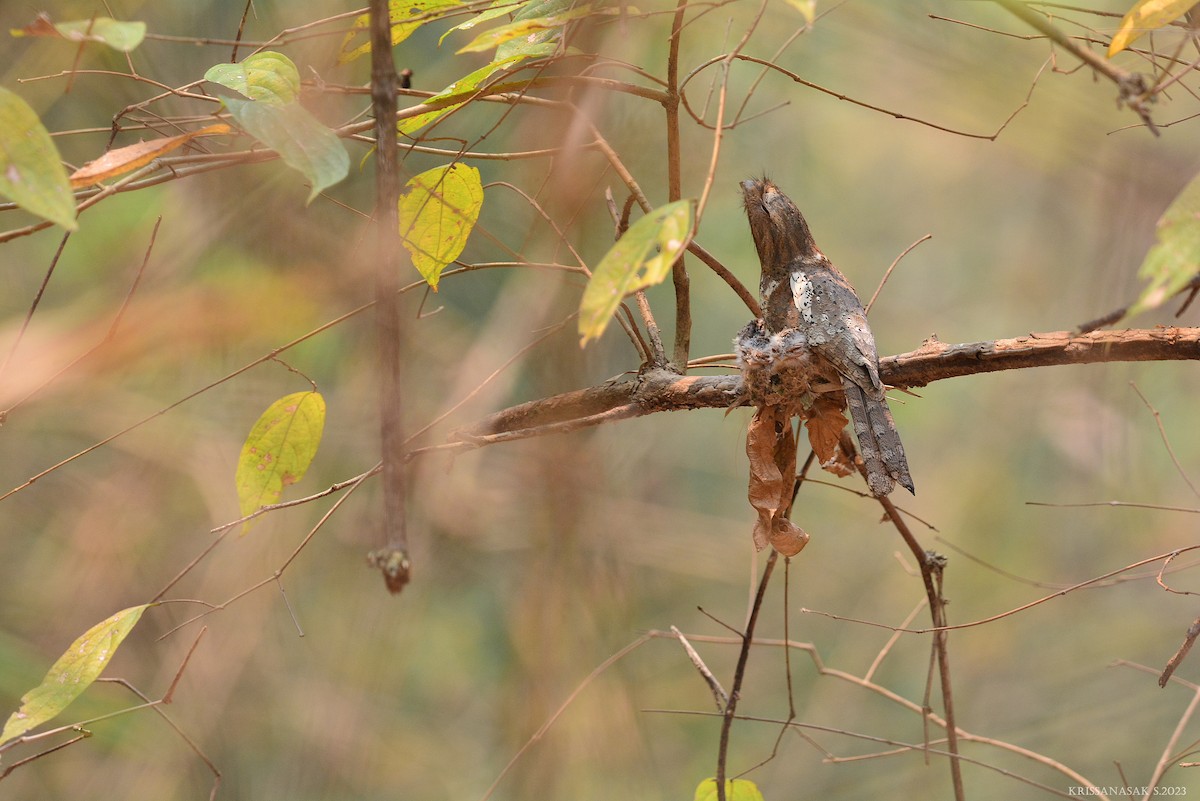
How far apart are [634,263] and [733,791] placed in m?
1.00

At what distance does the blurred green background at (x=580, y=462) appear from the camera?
9.91 feet

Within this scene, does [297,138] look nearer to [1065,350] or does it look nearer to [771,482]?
[771,482]

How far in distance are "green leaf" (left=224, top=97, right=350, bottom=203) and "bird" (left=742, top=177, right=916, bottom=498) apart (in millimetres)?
698

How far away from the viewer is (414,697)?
14.6 ft

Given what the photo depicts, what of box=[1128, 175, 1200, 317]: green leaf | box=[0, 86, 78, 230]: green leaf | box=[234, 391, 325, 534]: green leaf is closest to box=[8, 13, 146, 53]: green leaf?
box=[0, 86, 78, 230]: green leaf

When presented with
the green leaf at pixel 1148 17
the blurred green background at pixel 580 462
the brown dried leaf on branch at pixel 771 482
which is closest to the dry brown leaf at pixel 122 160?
the brown dried leaf on branch at pixel 771 482

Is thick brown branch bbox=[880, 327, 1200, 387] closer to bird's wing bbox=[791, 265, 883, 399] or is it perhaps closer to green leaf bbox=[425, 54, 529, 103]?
bird's wing bbox=[791, 265, 883, 399]

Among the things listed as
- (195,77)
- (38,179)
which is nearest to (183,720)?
(195,77)

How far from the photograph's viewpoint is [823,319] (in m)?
1.35

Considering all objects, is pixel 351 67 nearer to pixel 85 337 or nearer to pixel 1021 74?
pixel 85 337

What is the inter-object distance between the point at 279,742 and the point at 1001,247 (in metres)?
4.66

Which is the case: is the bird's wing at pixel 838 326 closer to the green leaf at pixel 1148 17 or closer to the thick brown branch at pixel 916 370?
the thick brown branch at pixel 916 370

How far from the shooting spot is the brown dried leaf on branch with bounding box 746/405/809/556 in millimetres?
1241

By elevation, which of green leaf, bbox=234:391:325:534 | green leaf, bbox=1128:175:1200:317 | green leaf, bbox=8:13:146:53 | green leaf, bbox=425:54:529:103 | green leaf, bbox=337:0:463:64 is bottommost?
green leaf, bbox=234:391:325:534
